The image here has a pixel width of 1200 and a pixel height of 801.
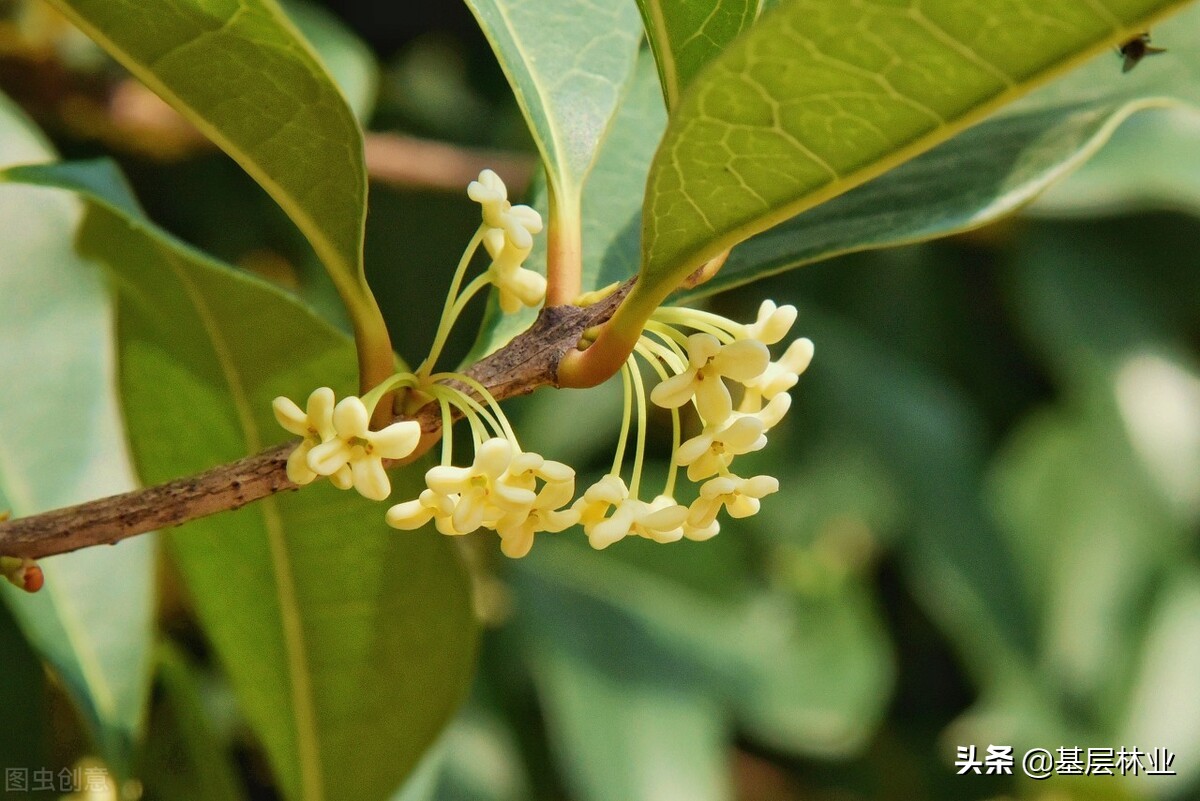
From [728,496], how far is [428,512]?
0.57ft

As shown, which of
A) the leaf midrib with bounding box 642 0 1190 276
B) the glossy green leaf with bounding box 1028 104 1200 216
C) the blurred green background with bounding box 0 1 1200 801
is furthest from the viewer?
the blurred green background with bounding box 0 1 1200 801

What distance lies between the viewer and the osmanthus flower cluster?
2.13ft

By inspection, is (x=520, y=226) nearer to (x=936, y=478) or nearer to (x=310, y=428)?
(x=310, y=428)

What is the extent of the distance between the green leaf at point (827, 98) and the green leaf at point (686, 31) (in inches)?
4.0

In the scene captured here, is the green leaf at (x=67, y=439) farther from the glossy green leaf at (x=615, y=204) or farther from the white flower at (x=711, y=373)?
the white flower at (x=711, y=373)

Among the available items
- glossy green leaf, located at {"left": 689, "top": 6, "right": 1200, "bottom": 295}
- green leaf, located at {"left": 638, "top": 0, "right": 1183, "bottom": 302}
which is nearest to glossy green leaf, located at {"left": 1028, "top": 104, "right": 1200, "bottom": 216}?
glossy green leaf, located at {"left": 689, "top": 6, "right": 1200, "bottom": 295}

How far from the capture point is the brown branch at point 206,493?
650 millimetres

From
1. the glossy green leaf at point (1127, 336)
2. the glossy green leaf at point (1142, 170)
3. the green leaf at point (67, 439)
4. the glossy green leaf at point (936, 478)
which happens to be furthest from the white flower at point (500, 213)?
the glossy green leaf at point (1127, 336)

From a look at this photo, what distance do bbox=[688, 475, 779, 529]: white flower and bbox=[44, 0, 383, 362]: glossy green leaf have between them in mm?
212

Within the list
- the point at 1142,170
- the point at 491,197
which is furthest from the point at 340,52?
the point at 1142,170

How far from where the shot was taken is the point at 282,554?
3.19 feet

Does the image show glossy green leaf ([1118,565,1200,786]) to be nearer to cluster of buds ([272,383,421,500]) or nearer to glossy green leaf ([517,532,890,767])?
glossy green leaf ([517,532,890,767])

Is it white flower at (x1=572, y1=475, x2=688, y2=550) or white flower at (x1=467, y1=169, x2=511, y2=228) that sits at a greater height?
white flower at (x1=467, y1=169, x2=511, y2=228)

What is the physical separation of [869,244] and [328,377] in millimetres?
395
